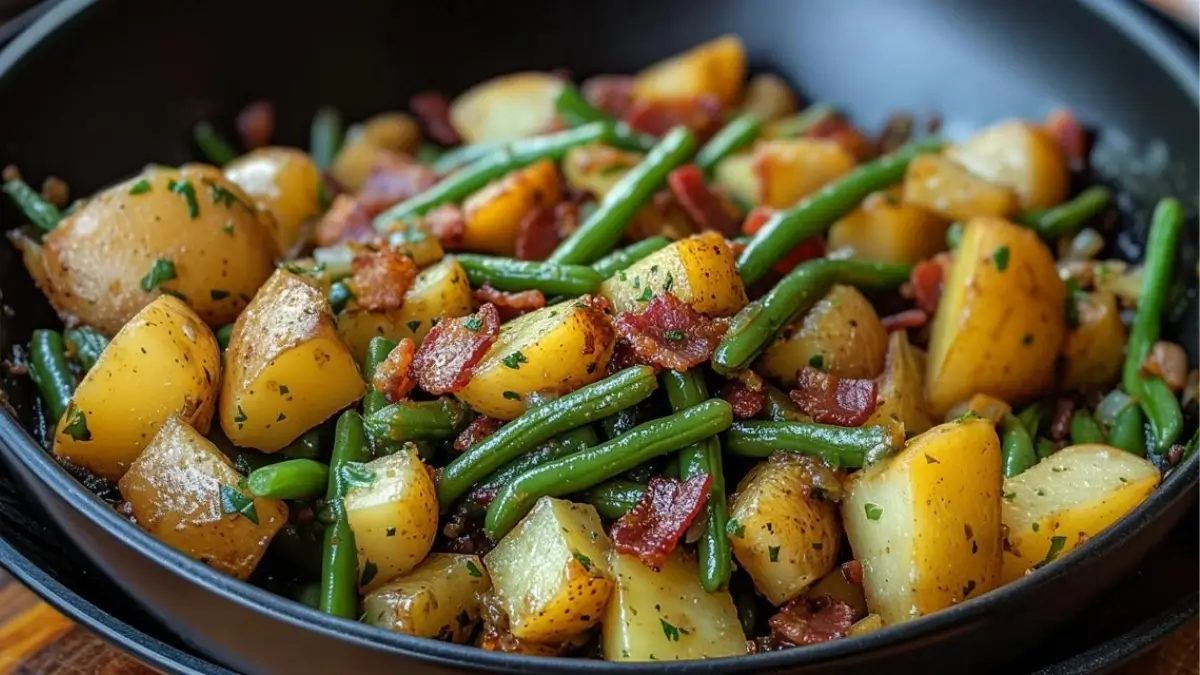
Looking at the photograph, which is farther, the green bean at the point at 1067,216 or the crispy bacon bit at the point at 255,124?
the crispy bacon bit at the point at 255,124

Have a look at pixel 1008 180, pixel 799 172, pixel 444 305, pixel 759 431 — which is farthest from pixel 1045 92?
pixel 444 305

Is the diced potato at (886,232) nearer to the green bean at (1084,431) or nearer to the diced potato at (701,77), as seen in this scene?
the green bean at (1084,431)

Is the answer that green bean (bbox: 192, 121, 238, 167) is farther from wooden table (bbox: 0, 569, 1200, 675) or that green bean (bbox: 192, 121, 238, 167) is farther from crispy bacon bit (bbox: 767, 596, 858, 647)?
crispy bacon bit (bbox: 767, 596, 858, 647)

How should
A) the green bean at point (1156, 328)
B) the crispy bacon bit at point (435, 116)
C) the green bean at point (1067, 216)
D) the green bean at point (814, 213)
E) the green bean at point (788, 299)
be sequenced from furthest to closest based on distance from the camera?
the crispy bacon bit at point (435, 116) → the green bean at point (1067, 216) → the green bean at point (814, 213) → the green bean at point (1156, 328) → the green bean at point (788, 299)

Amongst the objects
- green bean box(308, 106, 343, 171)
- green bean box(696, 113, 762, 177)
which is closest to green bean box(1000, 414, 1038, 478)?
green bean box(696, 113, 762, 177)

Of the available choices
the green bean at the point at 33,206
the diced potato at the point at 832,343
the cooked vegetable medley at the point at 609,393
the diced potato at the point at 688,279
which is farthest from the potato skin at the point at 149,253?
the diced potato at the point at 832,343

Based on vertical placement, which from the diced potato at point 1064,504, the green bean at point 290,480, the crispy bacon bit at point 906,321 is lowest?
the diced potato at point 1064,504

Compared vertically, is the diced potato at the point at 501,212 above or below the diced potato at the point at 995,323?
above

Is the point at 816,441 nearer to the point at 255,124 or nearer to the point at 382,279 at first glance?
the point at 382,279
